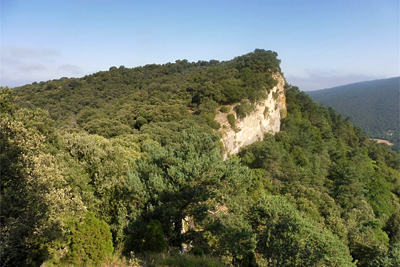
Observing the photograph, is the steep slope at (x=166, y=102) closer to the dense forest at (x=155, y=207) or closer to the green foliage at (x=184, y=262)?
the dense forest at (x=155, y=207)

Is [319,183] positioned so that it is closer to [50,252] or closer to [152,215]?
[152,215]

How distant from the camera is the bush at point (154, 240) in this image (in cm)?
845

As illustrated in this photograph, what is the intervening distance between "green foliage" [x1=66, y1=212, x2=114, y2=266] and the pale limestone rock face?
86.0 feet

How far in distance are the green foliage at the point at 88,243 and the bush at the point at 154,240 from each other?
156 cm

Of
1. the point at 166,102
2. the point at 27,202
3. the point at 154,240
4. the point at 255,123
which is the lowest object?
the point at 154,240

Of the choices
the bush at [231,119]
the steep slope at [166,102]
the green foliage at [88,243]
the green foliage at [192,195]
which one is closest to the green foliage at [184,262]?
the green foliage at [88,243]

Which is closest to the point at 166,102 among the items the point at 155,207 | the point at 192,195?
the point at 192,195

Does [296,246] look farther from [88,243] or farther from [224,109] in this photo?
[224,109]

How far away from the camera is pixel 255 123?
40.4 m

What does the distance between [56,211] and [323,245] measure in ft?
41.7

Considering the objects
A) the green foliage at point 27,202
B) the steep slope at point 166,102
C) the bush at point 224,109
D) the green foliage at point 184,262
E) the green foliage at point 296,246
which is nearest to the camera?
the green foliage at point 27,202

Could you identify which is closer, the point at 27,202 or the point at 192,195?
the point at 27,202

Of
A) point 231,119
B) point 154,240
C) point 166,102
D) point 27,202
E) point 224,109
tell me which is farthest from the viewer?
point 166,102

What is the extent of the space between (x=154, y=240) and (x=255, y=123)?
34.8m
